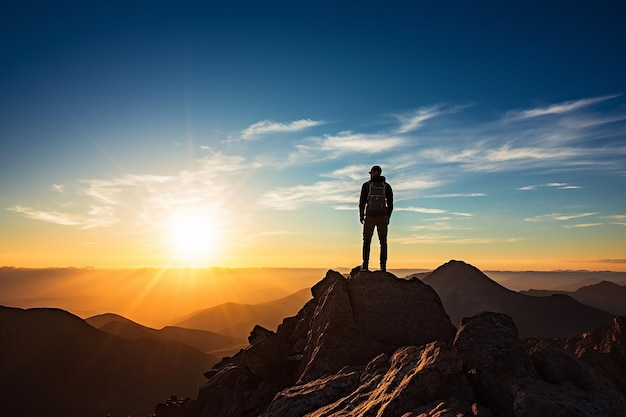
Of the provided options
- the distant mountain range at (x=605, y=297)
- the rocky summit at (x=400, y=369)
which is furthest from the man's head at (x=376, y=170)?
the distant mountain range at (x=605, y=297)

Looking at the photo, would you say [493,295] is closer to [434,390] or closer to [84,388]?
[84,388]

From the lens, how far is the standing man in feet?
53.5

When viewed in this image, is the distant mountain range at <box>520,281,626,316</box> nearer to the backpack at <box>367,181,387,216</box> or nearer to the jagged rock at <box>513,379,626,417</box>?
the backpack at <box>367,181,387,216</box>

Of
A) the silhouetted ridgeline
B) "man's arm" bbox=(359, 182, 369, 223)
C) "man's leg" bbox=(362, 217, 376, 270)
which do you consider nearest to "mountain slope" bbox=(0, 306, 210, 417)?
the silhouetted ridgeline

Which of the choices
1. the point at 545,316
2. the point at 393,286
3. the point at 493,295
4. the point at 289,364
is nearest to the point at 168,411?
the point at 289,364

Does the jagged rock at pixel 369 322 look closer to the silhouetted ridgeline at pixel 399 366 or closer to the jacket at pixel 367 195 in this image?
the silhouetted ridgeline at pixel 399 366

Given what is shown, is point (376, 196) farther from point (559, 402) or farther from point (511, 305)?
point (511, 305)

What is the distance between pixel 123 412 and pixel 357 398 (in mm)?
78991

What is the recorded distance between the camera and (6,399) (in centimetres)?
7031

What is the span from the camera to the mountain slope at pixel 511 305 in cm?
10631

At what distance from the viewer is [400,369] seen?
31.9 ft

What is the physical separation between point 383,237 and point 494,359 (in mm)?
8242

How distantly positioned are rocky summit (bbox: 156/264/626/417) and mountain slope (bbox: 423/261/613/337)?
72.4 metres

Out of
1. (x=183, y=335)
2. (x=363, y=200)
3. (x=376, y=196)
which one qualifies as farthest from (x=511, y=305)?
(x=376, y=196)
